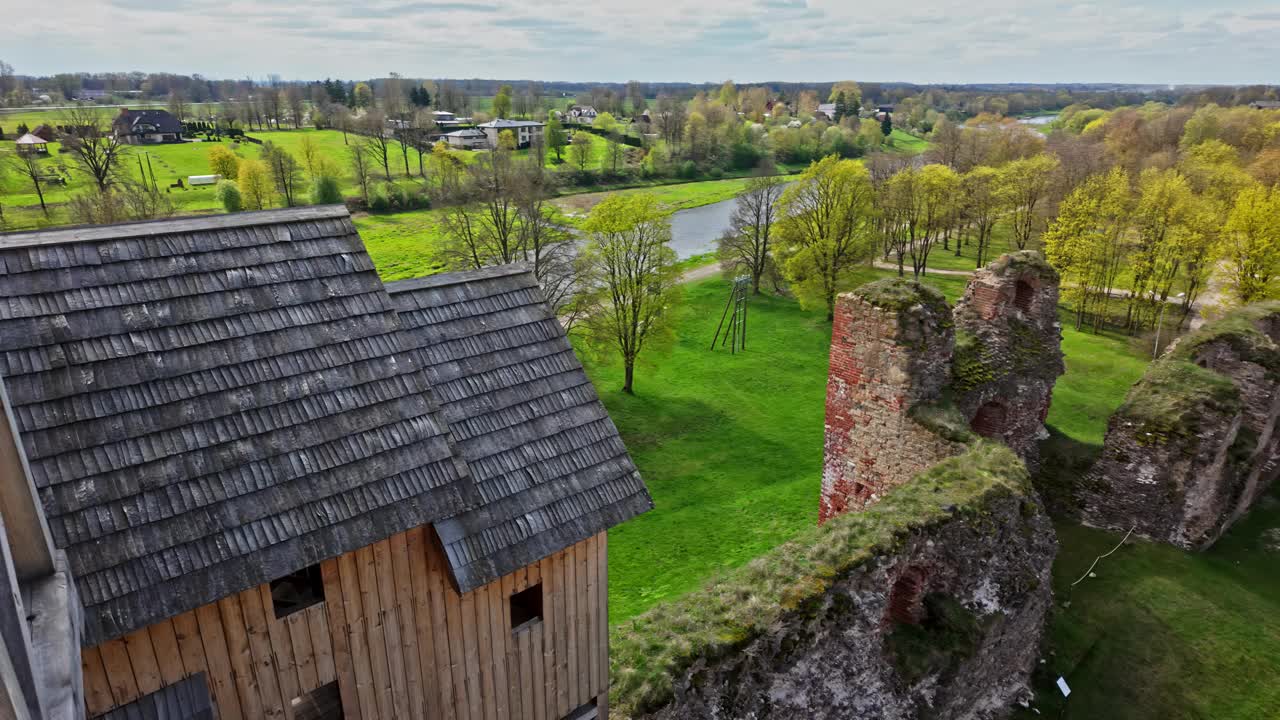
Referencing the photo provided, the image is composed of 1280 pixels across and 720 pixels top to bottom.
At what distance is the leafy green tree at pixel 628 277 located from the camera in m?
29.4

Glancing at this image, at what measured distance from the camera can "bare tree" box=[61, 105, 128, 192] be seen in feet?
121

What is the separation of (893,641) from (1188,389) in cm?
993

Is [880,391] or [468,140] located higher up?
[468,140]

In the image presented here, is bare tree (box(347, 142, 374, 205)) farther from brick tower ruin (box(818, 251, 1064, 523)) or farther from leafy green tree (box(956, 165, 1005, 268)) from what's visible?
brick tower ruin (box(818, 251, 1064, 523))

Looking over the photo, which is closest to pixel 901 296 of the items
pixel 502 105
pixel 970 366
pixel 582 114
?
pixel 970 366

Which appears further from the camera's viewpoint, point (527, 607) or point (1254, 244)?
point (1254, 244)

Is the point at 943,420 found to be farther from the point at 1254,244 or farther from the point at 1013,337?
the point at 1254,244

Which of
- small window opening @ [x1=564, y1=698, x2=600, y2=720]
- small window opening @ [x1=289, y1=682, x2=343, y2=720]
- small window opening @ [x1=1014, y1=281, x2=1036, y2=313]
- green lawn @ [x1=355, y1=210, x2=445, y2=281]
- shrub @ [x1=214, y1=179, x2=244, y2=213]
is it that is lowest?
green lawn @ [x1=355, y1=210, x2=445, y2=281]

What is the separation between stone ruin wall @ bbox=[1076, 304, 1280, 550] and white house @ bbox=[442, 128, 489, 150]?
74.4m

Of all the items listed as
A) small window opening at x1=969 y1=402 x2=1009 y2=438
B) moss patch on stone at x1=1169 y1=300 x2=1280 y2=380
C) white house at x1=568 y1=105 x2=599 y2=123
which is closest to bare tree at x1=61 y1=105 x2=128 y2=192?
small window opening at x1=969 y1=402 x2=1009 y2=438

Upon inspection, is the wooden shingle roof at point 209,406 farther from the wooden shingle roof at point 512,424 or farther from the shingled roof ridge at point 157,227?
the wooden shingle roof at point 512,424

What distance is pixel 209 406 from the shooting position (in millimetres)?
5914

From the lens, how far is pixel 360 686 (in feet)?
22.0

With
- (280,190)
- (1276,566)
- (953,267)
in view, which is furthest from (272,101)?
(1276,566)
